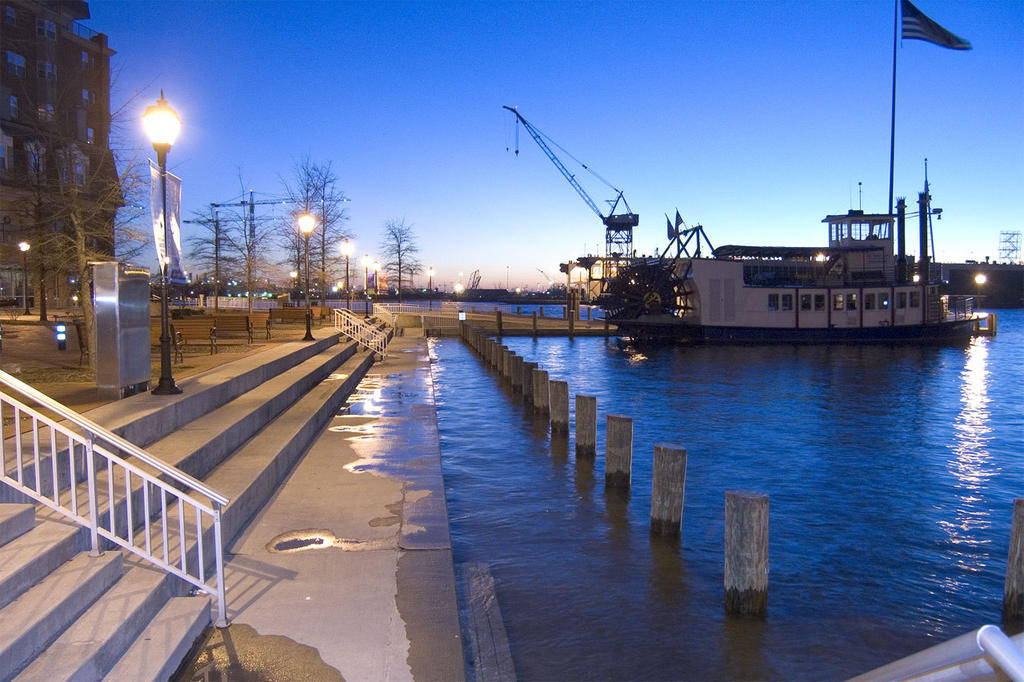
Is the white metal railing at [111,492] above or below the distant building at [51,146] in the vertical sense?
below

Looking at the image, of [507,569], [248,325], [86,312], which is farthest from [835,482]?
[248,325]

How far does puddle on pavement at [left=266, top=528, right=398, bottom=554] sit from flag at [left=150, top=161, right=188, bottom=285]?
16.9 feet

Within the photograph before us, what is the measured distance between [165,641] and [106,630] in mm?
404

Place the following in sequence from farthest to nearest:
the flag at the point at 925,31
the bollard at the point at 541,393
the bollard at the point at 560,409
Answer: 1. the flag at the point at 925,31
2. the bollard at the point at 541,393
3. the bollard at the point at 560,409

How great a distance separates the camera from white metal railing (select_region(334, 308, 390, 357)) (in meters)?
28.1

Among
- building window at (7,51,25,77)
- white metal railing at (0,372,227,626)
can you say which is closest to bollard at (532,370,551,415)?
white metal railing at (0,372,227,626)

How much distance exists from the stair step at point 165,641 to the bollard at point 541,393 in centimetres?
1510

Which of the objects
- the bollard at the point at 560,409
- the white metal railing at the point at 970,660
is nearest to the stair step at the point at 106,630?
the white metal railing at the point at 970,660

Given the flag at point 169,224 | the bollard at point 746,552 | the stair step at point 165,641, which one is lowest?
the bollard at point 746,552

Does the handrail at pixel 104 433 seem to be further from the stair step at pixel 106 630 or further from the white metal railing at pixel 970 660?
the white metal railing at pixel 970 660

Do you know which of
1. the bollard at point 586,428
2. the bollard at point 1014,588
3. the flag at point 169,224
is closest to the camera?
the bollard at point 1014,588

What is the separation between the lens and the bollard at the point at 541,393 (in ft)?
66.0

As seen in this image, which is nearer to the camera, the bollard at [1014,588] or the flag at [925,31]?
the bollard at [1014,588]

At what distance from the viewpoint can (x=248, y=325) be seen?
72.2ft
